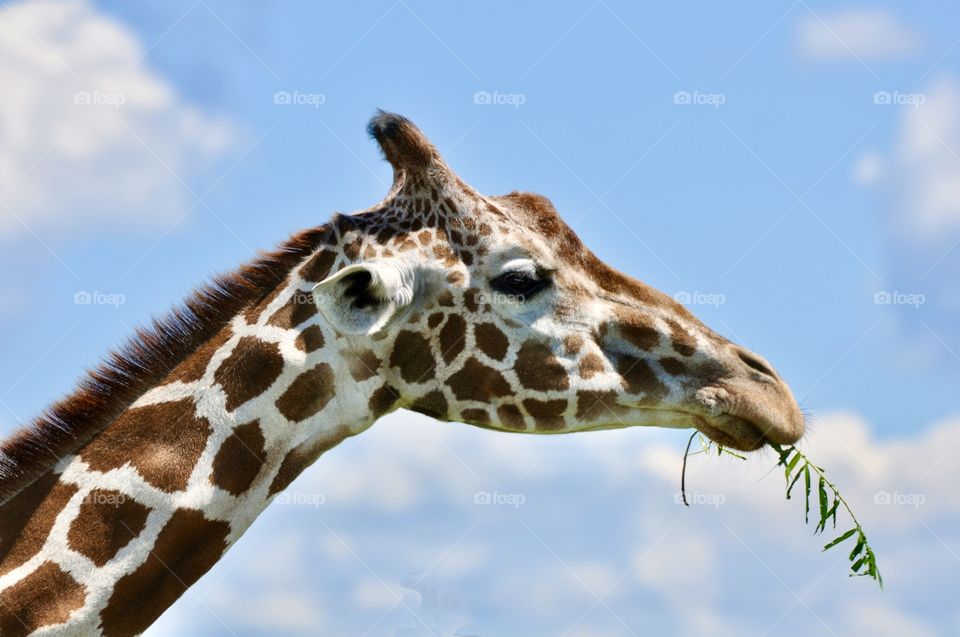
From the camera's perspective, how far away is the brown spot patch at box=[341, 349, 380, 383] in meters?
7.04

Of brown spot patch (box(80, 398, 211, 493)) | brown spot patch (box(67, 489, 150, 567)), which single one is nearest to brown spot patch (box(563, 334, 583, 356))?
brown spot patch (box(80, 398, 211, 493))

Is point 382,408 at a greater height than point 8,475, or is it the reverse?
point 382,408

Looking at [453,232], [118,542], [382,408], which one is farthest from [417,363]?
[118,542]

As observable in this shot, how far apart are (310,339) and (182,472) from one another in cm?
110

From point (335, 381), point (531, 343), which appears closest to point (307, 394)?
point (335, 381)

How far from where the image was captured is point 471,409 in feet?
24.0

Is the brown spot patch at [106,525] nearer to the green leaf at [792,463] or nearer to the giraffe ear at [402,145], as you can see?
the giraffe ear at [402,145]

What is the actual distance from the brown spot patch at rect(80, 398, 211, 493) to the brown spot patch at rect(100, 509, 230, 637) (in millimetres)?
247

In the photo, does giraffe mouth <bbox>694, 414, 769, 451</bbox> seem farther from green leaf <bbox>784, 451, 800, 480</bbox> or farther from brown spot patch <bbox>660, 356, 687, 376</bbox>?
green leaf <bbox>784, 451, 800, 480</bbox>

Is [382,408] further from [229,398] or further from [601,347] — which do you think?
[601,347]

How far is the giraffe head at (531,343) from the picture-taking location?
23.7ft

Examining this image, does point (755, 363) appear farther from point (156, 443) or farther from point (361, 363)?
point (156, 443)

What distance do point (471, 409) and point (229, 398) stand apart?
153 centimetres

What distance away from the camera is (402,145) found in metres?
7.74
